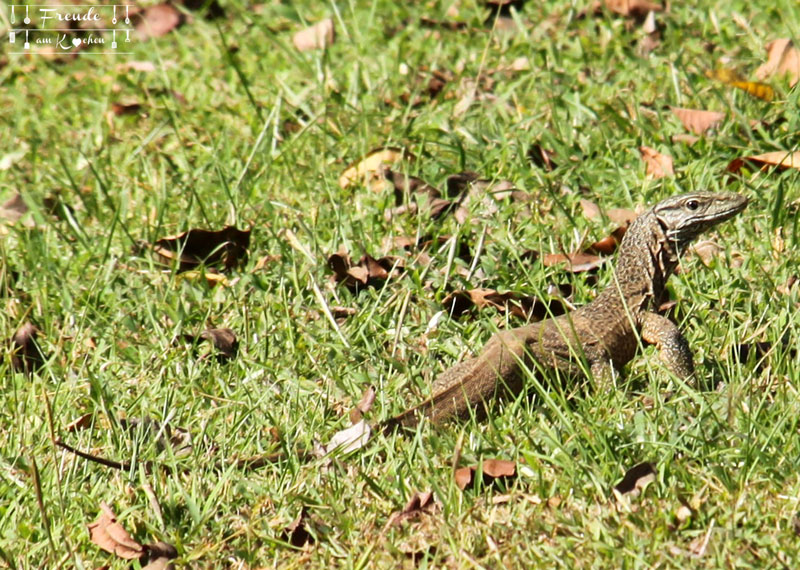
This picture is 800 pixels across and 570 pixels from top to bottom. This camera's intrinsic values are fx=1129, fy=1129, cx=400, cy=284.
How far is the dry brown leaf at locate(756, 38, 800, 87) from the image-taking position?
640 centimetres

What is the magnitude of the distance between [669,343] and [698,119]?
1994 mm

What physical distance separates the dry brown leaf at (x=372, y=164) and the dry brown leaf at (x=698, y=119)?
59.4 inches

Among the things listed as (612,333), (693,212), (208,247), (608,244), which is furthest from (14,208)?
(693,212)

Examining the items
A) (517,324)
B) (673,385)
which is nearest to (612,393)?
(673,385)

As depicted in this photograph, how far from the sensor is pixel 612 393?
444cm

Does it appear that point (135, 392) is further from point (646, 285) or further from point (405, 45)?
point (405, 45)

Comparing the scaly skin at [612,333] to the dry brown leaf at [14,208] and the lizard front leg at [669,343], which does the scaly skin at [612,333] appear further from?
the dry brown leaf at [14,208]

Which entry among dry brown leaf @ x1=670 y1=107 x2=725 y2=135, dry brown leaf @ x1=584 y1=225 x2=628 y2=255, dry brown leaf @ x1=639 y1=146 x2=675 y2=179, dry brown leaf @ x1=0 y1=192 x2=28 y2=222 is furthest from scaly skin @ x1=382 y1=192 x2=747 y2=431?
dry brown leaf @ x1=0 y1=192 x2=28 y2=222

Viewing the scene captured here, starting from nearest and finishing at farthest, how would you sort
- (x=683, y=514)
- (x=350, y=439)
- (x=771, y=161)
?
1. (x=683, y=514)
2. (x=350, y=439)
3. (x=771, y=161)

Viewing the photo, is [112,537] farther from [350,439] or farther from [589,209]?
[589,209]

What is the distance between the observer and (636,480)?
3844 mm

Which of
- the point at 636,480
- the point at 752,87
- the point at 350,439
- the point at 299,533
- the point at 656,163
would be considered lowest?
the point at 299,533

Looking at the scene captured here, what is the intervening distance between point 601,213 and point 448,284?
90 centimetres

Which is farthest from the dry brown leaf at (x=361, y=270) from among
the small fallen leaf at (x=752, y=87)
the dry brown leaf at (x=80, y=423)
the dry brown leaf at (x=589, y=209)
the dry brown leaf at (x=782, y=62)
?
the dry brown leaf at (x=782, y=62)
